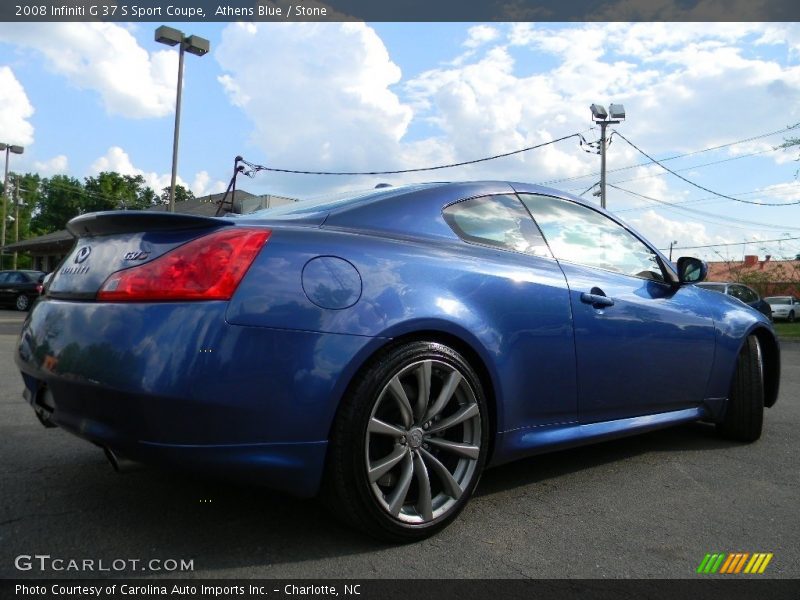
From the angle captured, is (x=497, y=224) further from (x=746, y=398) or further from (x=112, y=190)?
(x=112, y=190)

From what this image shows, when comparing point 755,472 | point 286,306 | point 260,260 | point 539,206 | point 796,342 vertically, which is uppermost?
point 539,206

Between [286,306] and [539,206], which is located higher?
[539,206]

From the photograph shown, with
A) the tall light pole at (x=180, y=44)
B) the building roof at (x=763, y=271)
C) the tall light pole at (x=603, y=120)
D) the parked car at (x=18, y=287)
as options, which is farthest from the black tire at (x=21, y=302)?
the building roof at (x=763, y=271)

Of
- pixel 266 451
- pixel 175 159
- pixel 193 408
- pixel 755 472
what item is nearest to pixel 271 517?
pixel 266 451

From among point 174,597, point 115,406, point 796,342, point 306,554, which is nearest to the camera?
point 174,597

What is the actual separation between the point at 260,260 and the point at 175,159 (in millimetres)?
18485

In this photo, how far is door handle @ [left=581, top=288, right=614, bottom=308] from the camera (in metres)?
3.12

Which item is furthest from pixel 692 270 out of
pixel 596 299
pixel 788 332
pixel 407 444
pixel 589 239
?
pixel 788 332

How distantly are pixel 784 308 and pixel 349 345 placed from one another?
4202 centimetres

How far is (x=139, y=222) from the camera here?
237 cm

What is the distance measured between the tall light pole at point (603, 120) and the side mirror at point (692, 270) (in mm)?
24258

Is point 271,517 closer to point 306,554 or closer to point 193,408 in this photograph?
point 306,554

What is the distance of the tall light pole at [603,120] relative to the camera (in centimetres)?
2684

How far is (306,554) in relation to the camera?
7.55 feet
